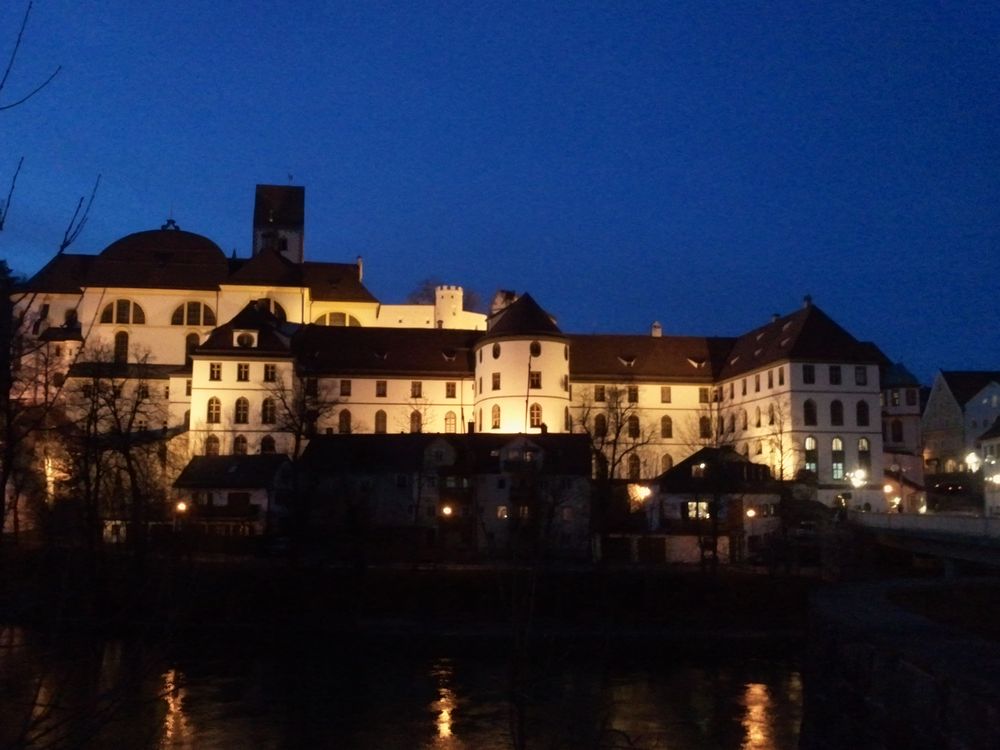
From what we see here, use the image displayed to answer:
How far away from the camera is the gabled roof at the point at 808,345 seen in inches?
3177

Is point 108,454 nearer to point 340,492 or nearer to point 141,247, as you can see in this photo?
point 340,492

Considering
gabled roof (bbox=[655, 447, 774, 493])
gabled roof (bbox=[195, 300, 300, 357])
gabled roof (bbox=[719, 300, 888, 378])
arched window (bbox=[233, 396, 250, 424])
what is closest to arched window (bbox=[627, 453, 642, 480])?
gabled roof (bbox=[719, 300, 888, 378])

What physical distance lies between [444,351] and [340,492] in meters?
24.7

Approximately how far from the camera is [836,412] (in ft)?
263

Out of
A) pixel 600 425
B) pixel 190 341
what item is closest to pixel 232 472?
pixel 190 341

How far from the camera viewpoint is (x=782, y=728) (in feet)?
96.0

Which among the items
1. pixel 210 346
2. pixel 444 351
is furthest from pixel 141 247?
pixel 444 351

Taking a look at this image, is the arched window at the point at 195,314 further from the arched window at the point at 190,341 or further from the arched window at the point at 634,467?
the arched window at the point at 634,467

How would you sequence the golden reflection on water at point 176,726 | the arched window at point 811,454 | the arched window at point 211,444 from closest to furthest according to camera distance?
the golden reflection on water at point 176,726, the arched window at point 211,444, the arched window at point 811,454

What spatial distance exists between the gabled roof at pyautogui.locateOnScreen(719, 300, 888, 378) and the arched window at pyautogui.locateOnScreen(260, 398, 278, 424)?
3655 centimetres

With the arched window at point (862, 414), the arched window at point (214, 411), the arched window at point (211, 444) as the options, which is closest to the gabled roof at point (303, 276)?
the arched window at point (214, 411)

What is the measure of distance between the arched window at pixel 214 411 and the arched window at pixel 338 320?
63.7 ft

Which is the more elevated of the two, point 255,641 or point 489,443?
point 489,443

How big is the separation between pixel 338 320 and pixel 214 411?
21222 mm
